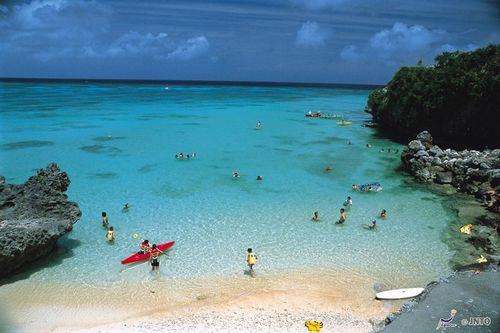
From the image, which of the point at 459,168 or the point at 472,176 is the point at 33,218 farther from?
the point at 459,168

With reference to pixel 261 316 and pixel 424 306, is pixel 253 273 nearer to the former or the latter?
pixel 261 316

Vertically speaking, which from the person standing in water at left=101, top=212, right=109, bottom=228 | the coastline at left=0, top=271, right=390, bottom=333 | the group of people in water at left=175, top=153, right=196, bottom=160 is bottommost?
the coastline at left=0, top=271, right=390, bottom=333

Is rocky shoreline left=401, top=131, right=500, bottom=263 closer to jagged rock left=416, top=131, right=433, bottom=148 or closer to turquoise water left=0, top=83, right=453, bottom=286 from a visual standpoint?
jagged rock left=416, top=131, right=433, bottom=148

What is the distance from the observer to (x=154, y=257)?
15.5m

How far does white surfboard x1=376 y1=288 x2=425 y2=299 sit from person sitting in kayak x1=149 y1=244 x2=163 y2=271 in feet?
26.0

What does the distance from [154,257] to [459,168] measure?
20187 mm

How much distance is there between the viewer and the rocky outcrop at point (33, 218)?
45.6ft

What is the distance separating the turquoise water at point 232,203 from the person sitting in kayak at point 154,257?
424 millimetres

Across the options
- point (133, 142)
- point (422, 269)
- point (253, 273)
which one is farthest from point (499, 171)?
point (133, 142)

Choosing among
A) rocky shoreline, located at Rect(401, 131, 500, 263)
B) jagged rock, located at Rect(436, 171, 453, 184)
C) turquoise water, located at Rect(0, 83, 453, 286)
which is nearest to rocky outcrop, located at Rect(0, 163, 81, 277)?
turquoise water, located at Rect(0, 83, 453, 286)

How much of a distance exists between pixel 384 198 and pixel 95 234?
15669 millimetres

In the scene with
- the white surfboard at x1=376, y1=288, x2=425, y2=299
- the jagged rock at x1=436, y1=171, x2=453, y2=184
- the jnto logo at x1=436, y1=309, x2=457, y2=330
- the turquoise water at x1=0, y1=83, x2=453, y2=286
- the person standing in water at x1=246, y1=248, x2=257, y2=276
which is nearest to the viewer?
the jnto logo at x1=436, y1=309, x2=457, y2=330

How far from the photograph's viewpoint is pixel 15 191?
16.5 metres

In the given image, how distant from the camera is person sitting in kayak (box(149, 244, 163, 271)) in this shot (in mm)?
15031
